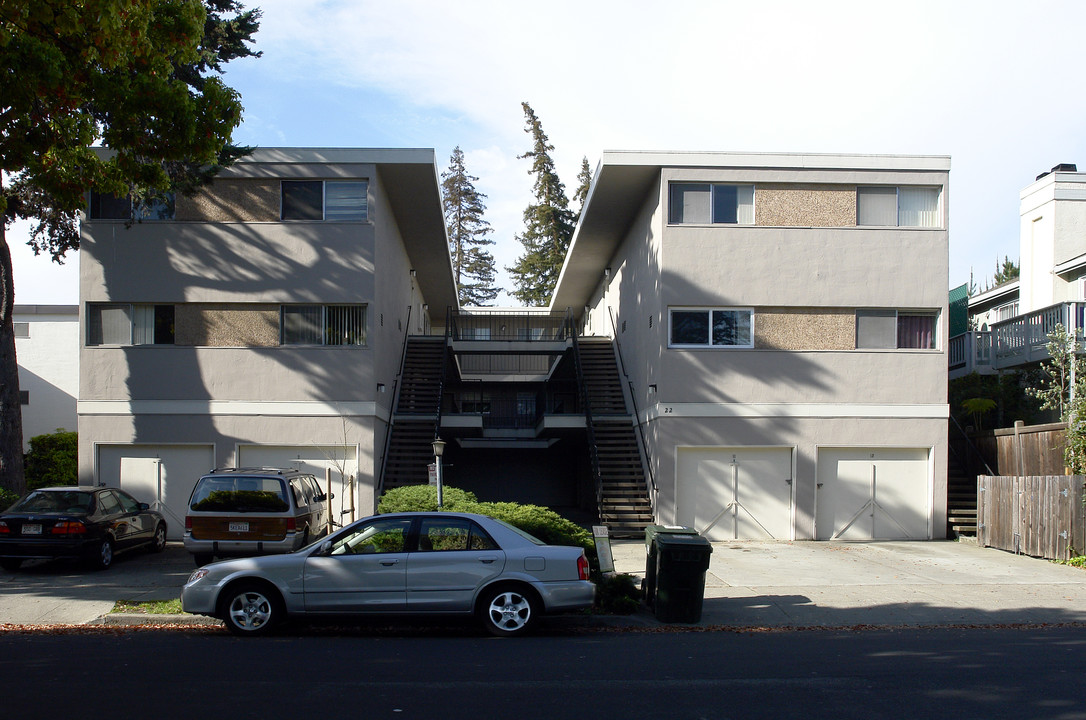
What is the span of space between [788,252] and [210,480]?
12.8 metres

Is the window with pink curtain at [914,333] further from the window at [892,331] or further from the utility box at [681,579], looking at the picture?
the utility box at [681,579]

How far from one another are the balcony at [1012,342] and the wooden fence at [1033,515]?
5.51 meters

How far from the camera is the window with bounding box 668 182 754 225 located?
1988 cm

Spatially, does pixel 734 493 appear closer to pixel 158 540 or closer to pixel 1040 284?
pixel 158 540

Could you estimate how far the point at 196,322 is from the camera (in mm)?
19500

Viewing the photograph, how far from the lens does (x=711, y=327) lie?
64.6 feet

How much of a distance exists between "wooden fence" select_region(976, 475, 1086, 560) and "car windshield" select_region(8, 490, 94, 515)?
54.3 ft

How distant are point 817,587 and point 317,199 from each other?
13.1 metres

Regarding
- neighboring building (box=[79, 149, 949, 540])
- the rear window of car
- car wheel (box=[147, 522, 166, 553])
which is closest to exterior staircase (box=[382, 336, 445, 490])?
neighboring building (box=[79, 149, 949, 540])

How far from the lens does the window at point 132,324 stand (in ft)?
63.9

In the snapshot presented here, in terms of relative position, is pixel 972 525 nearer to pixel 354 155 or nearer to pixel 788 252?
pixel 788 252

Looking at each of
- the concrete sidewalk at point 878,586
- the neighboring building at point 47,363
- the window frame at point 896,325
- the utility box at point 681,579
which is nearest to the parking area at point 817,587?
the concrete sidewalk at point 878,586

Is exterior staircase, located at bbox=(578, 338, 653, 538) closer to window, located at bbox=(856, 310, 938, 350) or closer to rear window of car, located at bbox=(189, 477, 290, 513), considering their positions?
window, located at bbox=(856, 310, 938, 350)

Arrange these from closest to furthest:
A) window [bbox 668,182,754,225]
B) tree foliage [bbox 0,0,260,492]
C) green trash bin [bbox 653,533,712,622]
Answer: tree foliage [bbox 0,0,260,492]
green trash bin [bbox 653,533,712,622]
window [bbox 668,182,754,225]
